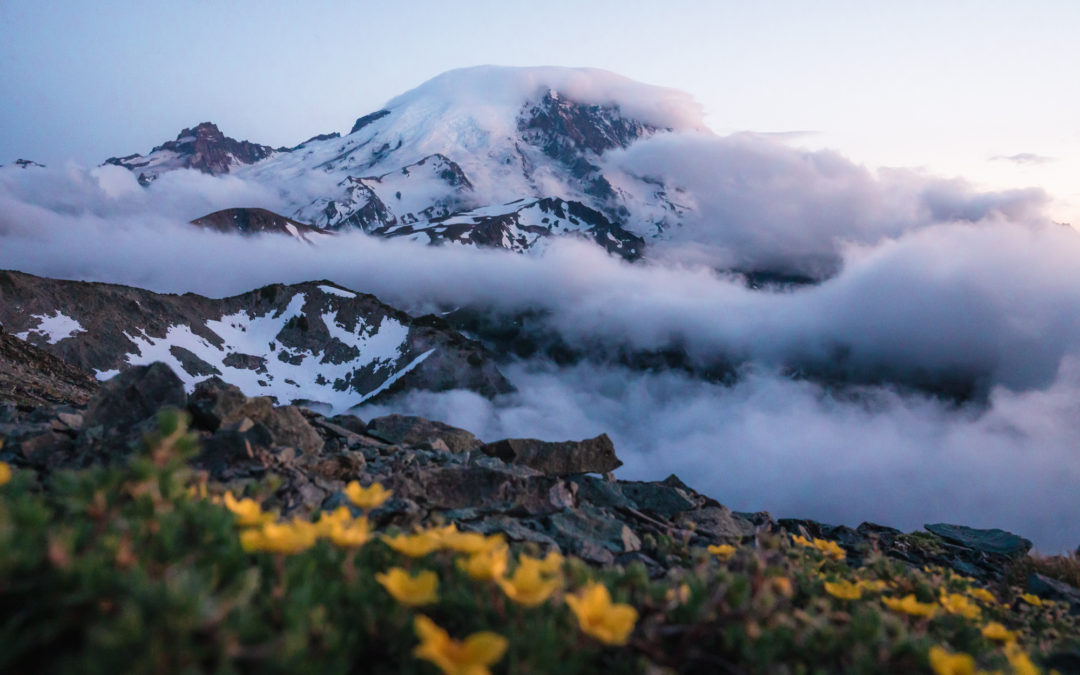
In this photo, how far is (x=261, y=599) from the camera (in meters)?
2.57

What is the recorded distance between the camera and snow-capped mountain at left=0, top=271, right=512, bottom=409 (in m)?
81.1

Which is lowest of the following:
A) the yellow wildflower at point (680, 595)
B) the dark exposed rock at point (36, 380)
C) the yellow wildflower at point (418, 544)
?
the dark exposed rock at point (36, 380)

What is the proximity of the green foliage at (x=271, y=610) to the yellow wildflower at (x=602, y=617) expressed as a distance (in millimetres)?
199

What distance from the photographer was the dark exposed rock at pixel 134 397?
9.31m

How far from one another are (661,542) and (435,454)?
583 cm

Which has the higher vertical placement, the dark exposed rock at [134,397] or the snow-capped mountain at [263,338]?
the dark exposed rock at [134,397]

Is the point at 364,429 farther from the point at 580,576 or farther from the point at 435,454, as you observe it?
the point at 580,576

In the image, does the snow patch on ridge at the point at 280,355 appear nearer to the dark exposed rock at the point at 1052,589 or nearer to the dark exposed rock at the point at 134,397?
the dark exposed rock at the point at 134,397

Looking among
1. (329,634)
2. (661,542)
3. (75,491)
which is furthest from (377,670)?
(661,542)

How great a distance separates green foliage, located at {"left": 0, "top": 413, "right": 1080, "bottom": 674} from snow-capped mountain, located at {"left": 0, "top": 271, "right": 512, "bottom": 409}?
8289cm

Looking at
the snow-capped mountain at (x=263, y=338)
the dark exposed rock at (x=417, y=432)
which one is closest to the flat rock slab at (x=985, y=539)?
the dark exposed rock at (x=417, y=432)

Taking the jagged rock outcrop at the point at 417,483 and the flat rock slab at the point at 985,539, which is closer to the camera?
the jagged rock outcrop at the point at 417,483

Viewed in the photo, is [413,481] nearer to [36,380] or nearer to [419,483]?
[419,483]

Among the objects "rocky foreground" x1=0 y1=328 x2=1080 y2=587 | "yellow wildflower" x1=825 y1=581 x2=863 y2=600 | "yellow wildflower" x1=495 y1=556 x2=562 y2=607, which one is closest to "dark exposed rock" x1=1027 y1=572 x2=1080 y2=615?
"rocky foreground" x1=0 y1=328 x2=1080 y2=587
